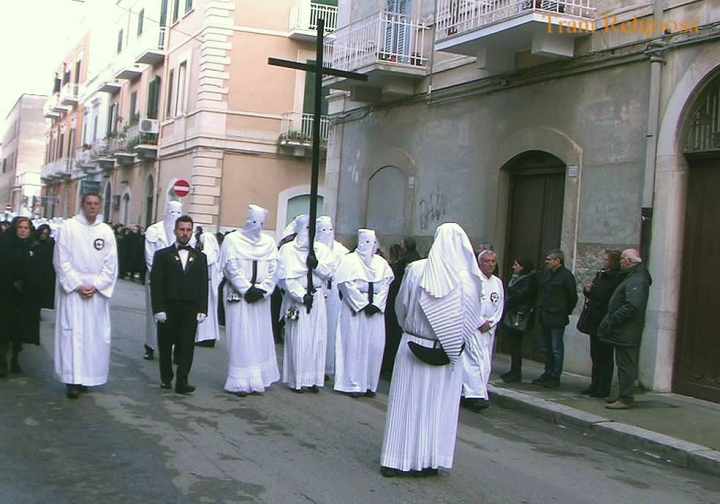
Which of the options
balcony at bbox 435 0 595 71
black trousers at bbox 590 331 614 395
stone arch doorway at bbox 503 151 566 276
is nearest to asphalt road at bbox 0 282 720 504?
black trousers at bbox 590 331 614 395

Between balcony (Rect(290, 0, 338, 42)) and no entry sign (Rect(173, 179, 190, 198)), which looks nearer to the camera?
no entry sign (Rect(173, 179, 190, 198))

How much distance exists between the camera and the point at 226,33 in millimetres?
28750

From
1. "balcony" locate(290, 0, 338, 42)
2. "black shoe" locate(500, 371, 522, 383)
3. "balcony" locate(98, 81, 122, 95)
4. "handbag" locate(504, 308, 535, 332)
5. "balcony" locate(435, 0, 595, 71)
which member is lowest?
"black shoe" locate(500, 371, 522, 383)

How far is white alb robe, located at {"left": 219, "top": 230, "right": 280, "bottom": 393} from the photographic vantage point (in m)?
9.49

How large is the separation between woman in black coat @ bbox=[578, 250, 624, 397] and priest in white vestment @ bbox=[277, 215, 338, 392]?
122 inches

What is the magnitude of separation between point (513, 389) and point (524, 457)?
10.7 ft

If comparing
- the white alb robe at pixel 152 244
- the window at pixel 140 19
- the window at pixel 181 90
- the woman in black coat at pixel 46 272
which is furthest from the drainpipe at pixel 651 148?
the window at pixel 140 19

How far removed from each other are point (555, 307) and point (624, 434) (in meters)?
2.69

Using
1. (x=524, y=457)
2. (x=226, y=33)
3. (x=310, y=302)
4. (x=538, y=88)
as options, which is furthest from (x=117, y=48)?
(x=524, y=457)

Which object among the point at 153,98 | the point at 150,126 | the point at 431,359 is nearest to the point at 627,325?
the point at 431,359

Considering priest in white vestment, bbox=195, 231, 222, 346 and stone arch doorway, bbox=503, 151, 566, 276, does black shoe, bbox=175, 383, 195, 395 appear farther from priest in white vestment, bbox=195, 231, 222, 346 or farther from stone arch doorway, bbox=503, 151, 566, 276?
stone arch doorway, bbox=503, 151, 566, 276

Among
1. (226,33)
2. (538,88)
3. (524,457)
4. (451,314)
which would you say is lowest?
(524,457)

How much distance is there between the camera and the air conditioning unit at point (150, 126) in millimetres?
33375

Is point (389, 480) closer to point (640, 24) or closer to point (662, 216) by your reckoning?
point (662, 216)
